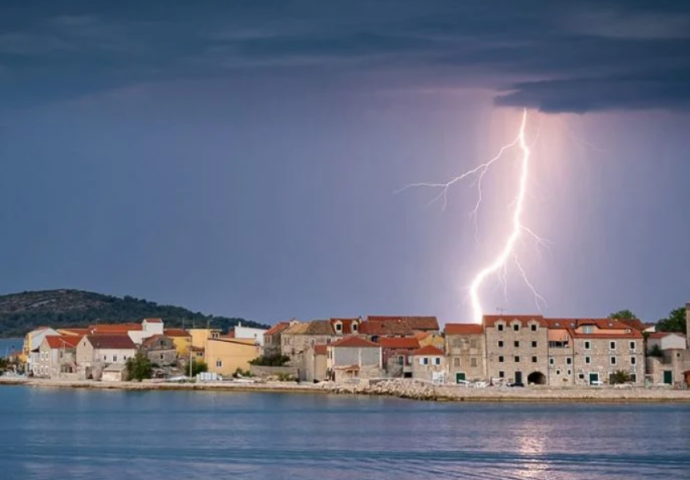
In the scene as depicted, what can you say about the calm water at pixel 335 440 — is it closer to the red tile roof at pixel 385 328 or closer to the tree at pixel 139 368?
the red tile roof at pixel 385 328

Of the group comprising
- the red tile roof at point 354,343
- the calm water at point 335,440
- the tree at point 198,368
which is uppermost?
the red tile roof at point 354,343

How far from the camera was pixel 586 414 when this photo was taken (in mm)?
79438

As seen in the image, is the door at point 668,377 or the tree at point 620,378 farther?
the door at point 668,377

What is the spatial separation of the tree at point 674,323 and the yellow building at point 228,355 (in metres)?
27.6

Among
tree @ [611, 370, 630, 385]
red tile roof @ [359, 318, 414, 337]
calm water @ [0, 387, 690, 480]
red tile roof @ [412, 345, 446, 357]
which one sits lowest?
calm water @ [0, 387, 690, 480]

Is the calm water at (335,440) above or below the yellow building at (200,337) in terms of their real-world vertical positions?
below

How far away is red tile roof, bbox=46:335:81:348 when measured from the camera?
111m

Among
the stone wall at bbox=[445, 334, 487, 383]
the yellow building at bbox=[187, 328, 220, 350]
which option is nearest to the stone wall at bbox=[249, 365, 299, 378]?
the yellow building at bbox=[187, 328, 220, 350]

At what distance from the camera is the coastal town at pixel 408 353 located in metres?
94.2

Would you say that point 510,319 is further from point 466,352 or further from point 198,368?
point 198,368

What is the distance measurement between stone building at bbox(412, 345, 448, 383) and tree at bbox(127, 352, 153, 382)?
19.4 meters

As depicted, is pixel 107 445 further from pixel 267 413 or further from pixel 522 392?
pixel 522 392

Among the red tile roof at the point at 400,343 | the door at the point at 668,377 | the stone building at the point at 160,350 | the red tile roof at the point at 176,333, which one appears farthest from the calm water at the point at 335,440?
the red tile roof at the point at 176,333

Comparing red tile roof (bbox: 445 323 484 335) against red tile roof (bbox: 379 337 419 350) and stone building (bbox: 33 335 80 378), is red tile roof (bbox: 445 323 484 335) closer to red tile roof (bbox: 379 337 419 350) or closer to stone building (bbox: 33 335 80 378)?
red tile roof (bbox: 379 337 419 350)
